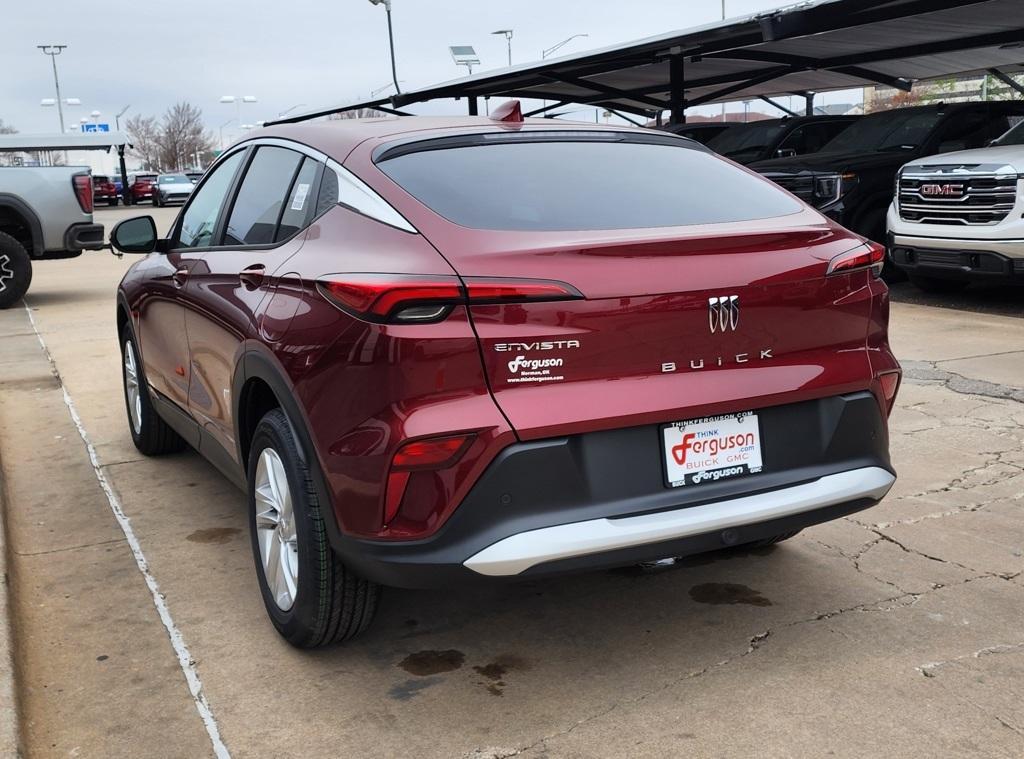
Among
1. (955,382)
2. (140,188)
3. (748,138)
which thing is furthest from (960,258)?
(140,188)

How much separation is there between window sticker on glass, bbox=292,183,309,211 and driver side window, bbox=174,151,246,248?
824 mm

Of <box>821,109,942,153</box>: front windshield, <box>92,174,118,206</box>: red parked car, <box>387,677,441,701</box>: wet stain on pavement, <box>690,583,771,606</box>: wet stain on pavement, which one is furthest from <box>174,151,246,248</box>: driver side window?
<box>92,174,118,206</box>: red parked car

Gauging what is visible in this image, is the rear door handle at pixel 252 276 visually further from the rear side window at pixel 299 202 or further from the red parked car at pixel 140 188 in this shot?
the red parked car at pixel 140 188

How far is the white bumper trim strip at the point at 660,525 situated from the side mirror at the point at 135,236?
288 centimetres

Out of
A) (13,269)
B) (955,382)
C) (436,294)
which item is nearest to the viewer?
(436,294)

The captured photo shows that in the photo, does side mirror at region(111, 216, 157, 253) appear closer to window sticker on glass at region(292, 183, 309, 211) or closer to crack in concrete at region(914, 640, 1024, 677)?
window sticker on glass at region(292, 183, 309, 211)

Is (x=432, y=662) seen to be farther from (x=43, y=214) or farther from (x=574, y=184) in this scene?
(x=43, y=214)

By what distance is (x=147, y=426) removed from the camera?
5.40m

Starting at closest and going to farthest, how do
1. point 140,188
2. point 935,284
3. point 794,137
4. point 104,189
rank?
point 935,284
point 794,137
point 104,189
point 140,188

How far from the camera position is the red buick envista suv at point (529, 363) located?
2.64m

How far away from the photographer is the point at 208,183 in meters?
4.60

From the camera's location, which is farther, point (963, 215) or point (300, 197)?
point (963, 215)

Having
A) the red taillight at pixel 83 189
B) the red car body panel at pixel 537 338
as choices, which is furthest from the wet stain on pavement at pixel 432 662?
the red taillight at pixel 83 189

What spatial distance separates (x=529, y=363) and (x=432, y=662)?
1079mm
